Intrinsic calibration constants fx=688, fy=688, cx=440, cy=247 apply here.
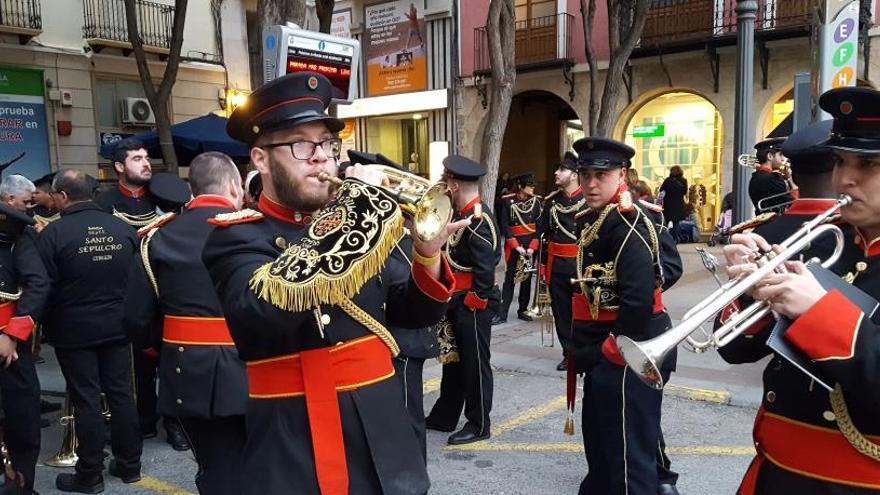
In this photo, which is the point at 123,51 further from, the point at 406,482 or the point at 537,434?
the point at 406,482

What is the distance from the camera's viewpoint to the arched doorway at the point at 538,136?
73.0 ft

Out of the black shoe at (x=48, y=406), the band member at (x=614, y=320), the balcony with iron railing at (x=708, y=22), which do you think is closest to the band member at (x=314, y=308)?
the band member at (x=614, y=320)

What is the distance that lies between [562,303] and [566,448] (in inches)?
69.8

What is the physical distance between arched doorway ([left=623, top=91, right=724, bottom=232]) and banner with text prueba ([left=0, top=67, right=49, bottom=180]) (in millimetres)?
14254

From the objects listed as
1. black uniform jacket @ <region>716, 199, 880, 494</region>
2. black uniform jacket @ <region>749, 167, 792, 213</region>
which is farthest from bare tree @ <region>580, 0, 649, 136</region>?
black uniform jacket @ <region>716, 199, 880, 494</region>

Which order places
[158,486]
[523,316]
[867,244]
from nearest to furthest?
[867,244], [158,486], [523,316]

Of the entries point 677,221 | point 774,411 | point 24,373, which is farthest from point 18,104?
point 774,411

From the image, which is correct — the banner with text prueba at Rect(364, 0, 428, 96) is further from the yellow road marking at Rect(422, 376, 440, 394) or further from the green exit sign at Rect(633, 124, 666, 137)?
the yellow road marking at Rect(422, 376, 440, 394)

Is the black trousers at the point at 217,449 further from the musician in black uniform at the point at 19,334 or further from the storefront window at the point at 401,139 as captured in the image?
the storefront window at the point at 401,139

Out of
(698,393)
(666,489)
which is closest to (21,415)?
(666,489)

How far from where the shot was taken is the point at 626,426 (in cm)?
368

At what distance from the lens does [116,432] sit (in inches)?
194

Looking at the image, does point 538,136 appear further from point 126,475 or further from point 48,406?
point 126,475

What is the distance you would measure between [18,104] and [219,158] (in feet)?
45.9
